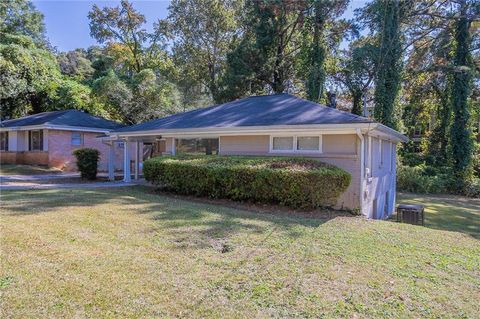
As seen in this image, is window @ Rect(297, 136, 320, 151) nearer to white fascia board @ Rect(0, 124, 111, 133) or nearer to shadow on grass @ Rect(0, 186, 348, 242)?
shadow on grass @ Rect(0, 186, 348, 242)

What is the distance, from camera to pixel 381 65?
20.7 meters

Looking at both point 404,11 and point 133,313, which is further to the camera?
point 404,11

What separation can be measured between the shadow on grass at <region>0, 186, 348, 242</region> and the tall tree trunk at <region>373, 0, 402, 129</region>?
45.1 feet

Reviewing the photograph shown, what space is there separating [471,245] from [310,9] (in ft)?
65.9

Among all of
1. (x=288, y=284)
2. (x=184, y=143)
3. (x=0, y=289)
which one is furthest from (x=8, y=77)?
(x=288, y=284)

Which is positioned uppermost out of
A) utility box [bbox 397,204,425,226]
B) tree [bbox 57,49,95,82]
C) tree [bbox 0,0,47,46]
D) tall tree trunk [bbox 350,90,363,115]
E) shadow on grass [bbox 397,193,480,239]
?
tree [bbox 0,0,47,46]

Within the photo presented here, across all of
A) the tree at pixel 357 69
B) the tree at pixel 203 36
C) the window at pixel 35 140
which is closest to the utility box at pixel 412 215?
the tree at pixel 357 69

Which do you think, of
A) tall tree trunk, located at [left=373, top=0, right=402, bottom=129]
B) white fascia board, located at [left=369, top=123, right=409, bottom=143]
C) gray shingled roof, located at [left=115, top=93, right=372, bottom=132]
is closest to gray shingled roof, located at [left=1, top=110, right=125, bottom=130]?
gray shingled roof, located at [left=115, top=93, right=372, bottom=132]

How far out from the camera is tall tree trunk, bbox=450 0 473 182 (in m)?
21.8

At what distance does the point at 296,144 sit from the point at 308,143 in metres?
0.42

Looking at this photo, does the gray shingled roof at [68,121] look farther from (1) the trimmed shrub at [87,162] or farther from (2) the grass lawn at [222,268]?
(2) the grass lawn at [222,268]

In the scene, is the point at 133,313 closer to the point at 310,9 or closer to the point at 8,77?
the point at 310,9

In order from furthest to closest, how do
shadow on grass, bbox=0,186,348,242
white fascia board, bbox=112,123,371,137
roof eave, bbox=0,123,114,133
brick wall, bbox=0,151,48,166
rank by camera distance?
1. brick wall, bbox=0,151,48,166
2. roof eave, bbox=0,123,114,133
3. white fascia board, bbox=112,123,371,137
4. shadow on grass, bbox=0,186,348,242

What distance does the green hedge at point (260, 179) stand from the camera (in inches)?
352
